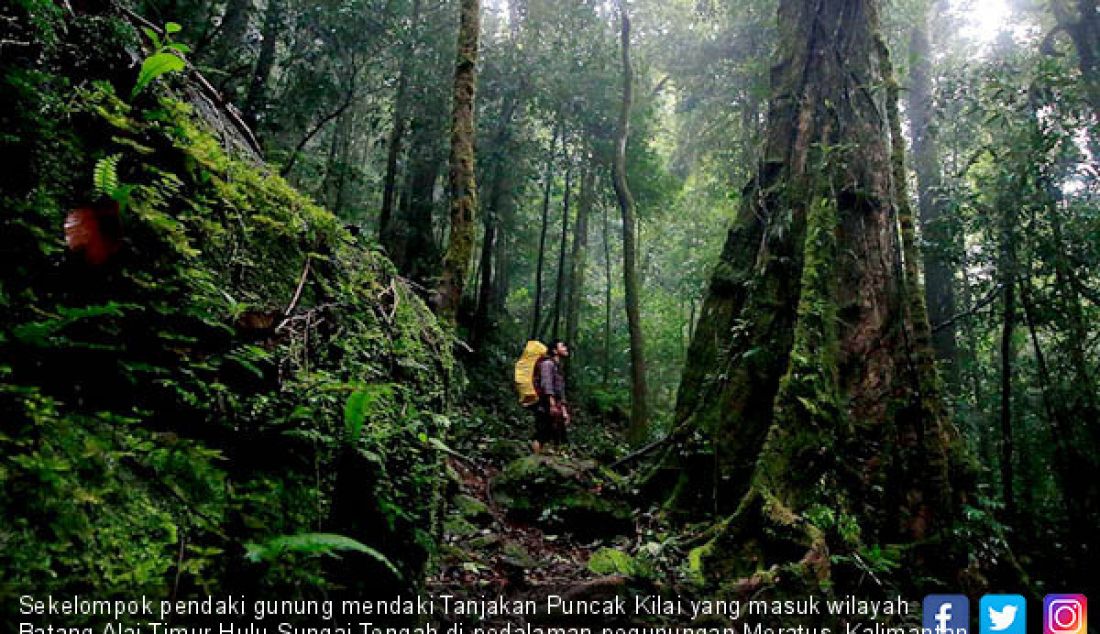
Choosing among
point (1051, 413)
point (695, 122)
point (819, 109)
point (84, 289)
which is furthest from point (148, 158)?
point (695, 122)

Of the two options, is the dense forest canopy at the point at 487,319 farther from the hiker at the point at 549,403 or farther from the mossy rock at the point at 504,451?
the hiker at the point at 549,403

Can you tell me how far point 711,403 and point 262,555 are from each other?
6.64 m

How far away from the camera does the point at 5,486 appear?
1.49 meters

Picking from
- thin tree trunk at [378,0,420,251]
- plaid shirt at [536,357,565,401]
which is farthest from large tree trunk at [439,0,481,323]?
thin tree trunk at [378,0,420,251]

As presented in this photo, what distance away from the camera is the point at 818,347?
21.9 ft

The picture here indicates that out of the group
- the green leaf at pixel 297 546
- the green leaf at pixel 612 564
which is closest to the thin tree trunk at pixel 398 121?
the green leaf at pixel 612 564

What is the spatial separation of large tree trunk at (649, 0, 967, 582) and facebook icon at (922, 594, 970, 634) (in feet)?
1.28

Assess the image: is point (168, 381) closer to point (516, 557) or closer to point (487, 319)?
point (516, 557)

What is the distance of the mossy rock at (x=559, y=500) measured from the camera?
7.57 m

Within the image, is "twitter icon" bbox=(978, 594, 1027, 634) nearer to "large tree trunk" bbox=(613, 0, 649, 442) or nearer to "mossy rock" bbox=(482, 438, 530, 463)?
"mossy rock" bbox=(482, 438, 530, 463)

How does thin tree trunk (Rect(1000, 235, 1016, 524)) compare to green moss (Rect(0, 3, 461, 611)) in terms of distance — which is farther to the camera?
thin tree trunk (Rect(1000, 235, 1016, 524))

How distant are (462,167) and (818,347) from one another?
430 centimetres

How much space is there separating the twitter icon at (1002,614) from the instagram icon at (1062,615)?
0.58ft

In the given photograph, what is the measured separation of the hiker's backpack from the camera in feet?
36.7
